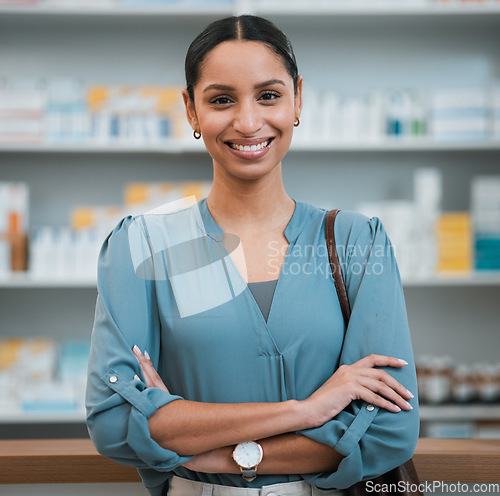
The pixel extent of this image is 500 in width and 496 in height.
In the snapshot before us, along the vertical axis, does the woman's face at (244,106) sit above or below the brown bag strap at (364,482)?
above

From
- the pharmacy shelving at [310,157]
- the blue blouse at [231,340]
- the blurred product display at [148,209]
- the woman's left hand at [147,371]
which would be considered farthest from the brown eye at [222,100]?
the pharmacy shelving at [310,157]

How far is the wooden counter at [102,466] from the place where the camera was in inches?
47.0

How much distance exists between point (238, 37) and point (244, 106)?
0.12 m

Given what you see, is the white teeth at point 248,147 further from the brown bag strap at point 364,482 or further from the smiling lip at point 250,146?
the brown bag strap at point 364,482

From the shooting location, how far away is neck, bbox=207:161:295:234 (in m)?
1.16

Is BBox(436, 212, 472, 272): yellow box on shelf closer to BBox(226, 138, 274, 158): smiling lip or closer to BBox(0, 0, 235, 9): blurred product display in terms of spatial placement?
BBox(0, 0, 235, 9): blurred product display

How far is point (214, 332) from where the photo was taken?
1042mm

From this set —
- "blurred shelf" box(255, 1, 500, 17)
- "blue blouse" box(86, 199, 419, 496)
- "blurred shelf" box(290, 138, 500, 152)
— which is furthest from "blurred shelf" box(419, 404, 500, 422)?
"blue blouse" box(86, 199, 419, 496)

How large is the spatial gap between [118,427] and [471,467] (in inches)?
27.0

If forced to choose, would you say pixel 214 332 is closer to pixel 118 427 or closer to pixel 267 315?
pixel 267 315

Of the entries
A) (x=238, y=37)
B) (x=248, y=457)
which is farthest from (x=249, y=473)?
(x=238, y=37)

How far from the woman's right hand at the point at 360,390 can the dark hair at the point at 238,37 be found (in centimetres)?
54

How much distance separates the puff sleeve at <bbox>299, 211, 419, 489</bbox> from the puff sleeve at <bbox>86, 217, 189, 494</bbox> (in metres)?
0.26

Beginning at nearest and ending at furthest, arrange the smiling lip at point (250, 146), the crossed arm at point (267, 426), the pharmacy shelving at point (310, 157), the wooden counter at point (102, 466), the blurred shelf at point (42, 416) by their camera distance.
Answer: the crossed arm at point (267, 426) < the smiling lip at point (250, 146) < the wooden counter at point (102, 466) < the blurred shelf at point (42, 416) < the pharmacy shelving at point (310, 157)
